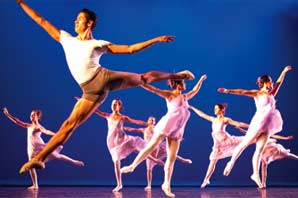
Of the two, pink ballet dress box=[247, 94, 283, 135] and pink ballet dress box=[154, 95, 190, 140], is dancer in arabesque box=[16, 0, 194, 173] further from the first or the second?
pink ballet dress box=[247, 94, 283, 135]

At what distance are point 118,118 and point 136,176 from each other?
6.40 ft

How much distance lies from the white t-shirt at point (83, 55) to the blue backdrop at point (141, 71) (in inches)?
211

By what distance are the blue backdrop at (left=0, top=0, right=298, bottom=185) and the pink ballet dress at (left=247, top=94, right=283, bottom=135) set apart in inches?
101

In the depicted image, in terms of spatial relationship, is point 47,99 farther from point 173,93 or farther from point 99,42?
point 99,42

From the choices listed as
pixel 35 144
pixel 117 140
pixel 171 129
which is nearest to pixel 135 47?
pixel 171 129

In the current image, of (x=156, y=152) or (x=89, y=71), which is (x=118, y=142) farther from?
(x=89, y=71)

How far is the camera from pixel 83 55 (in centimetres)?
420

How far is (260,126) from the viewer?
6.81m

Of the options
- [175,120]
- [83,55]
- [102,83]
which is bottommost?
[175,120]

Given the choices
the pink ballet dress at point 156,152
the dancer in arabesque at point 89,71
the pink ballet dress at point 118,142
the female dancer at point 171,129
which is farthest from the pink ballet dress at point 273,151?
the dancer in arabesque at point 89,71

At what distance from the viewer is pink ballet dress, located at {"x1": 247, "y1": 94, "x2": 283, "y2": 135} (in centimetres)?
682

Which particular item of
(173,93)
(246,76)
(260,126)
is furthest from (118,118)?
(246,76)

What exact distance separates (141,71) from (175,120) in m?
3.48

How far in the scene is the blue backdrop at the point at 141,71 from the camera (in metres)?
9.56
